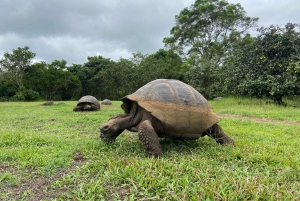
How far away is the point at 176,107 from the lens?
3.37m

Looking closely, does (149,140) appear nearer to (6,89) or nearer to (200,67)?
(200,67)

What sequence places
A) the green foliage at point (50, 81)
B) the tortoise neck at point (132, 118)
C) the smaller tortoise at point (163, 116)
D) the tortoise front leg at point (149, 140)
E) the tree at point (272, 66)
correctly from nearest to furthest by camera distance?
the tortoise front leg at point (149, 140), the smaller tortoise at point (163, 116), the tortoise neck at point (132, 118), the tree at point (272, 66), the green foliage at point (50, 81)

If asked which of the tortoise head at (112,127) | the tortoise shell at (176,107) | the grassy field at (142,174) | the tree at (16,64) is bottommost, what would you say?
the grassy field at (142,174)

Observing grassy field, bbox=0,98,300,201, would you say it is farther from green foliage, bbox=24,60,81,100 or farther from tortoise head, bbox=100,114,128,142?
green foliage, bbox=24,60,81,100

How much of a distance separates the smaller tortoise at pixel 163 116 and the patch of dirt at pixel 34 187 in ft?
3.45

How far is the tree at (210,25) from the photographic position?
76.2ft

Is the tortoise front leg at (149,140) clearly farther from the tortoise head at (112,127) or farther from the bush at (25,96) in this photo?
the bush at (25,96)

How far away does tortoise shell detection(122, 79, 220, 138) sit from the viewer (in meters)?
3.30

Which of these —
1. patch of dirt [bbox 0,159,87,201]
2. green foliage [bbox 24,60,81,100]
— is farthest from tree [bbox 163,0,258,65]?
patch of dirt [bbox 0,159,87,201]

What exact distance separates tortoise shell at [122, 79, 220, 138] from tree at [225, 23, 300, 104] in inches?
358

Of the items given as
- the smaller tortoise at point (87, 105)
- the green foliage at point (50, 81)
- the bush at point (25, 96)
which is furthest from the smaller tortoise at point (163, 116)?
the green foliage at point (50, 81)

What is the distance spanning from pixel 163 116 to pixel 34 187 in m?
1.84

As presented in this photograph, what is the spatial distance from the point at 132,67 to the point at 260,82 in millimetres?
18761

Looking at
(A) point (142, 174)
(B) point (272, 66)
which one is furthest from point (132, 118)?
(B) point (272, 66)
